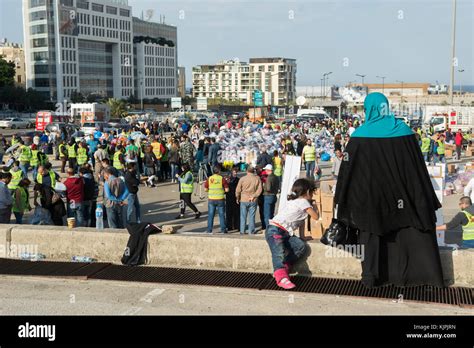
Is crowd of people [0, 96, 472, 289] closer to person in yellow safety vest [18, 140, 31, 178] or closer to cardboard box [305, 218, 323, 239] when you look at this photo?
person in yellow safety vest [18, 140, 31, 178]

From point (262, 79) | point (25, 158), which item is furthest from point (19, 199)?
point (262, 79)

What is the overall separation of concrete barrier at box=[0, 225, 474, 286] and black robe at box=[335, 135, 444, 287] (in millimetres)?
558

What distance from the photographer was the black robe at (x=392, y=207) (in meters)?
6.37

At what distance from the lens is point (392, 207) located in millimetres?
6438

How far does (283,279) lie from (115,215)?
5738 mm

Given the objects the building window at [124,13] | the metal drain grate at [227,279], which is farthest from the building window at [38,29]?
the metal drain grate at [227,279]

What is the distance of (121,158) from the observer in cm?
1878

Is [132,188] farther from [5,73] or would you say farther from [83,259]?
[5,73]

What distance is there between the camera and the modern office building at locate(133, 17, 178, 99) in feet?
497

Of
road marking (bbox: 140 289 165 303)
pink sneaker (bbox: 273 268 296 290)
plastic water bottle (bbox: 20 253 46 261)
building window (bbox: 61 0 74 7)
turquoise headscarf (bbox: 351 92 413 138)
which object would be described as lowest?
road marking (bbox: 140 289 165 303)

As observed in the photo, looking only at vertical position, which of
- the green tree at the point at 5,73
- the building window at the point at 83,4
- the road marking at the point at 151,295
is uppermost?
the building window at the point at 83,4

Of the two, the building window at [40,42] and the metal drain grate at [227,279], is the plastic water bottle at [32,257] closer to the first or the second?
the metal drain grate at [227,279]

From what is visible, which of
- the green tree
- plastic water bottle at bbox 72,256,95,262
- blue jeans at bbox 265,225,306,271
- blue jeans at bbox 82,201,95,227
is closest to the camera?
blue jeans at bbox 265,225,306,271

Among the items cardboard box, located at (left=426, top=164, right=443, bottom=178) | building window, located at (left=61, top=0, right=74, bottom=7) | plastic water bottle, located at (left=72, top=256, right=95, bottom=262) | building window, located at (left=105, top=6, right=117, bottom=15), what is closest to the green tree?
building window, located at (left=61, top=0, right=74, bottom=7)
